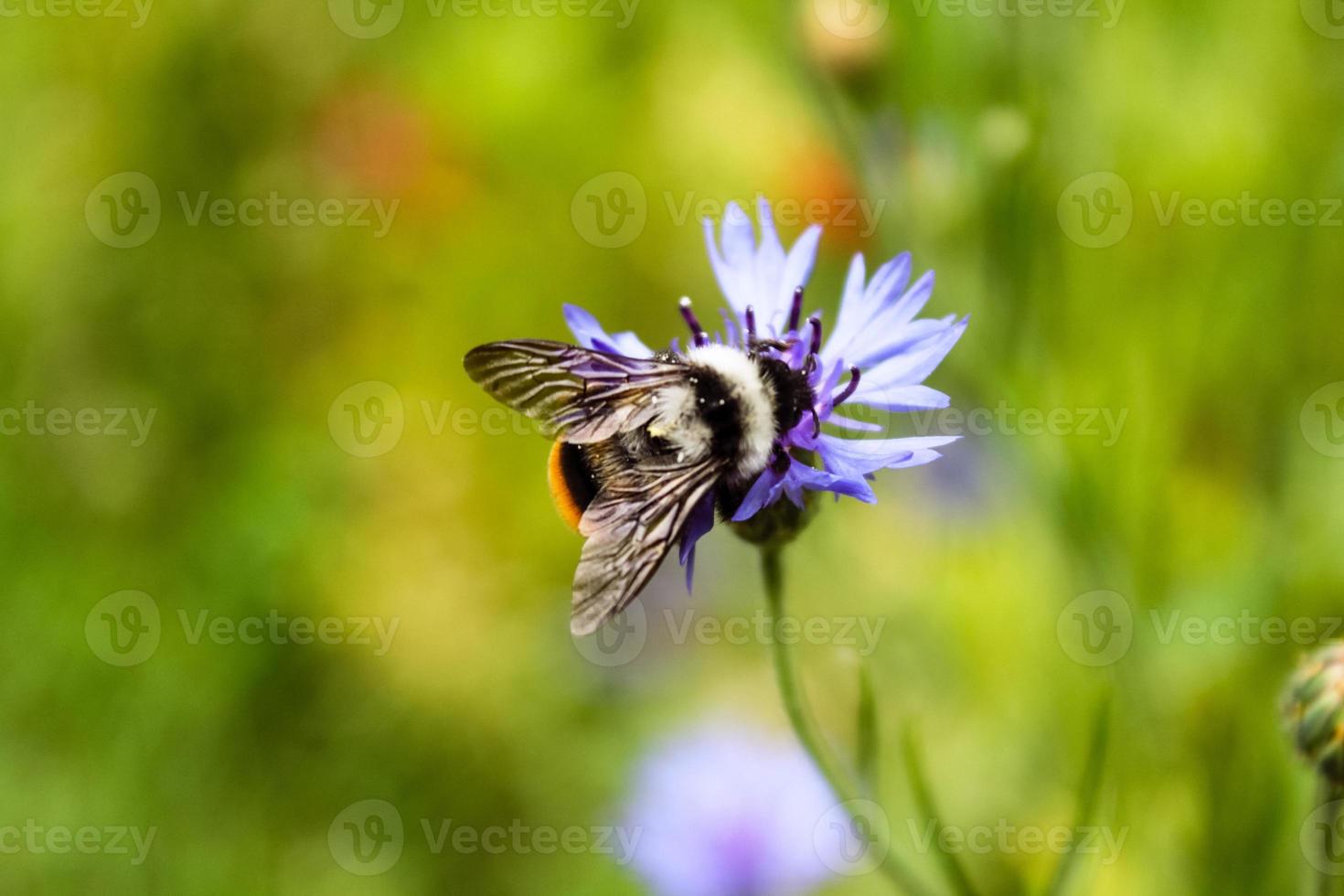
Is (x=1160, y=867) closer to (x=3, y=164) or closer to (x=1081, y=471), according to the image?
(x=1081, y=471)

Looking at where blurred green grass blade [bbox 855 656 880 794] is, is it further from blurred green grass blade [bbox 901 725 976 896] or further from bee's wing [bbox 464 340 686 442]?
Result: bee's wing [bbox 464 340 686 442]

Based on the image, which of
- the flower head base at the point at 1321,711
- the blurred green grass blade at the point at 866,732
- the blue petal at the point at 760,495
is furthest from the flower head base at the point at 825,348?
the flower head base at the point at 1321,711

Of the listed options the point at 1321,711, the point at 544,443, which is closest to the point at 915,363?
the point at 1321,711

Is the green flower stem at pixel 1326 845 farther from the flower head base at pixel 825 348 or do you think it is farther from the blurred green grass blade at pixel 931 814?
the flower head base at pixel 825 348

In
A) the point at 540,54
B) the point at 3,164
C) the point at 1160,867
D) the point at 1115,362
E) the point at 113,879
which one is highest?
the point at 540,54

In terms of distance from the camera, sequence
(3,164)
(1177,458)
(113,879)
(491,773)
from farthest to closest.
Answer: (3,164) → (491,773) → (1177,458) → (113,879)

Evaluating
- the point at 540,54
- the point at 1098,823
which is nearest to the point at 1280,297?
the point at 1098,823

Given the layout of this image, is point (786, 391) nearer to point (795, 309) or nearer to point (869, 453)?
point (869, 453)

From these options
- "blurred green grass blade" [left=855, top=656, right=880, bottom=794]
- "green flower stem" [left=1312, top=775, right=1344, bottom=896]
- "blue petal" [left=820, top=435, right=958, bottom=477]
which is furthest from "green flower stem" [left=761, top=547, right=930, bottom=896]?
"green flower stem" [left=1312, top=775, right=1344, bottom=896]
